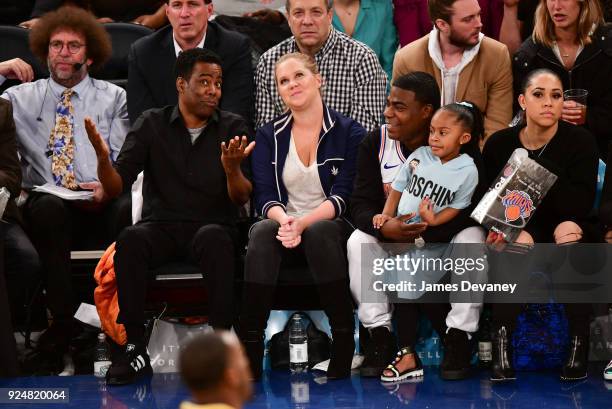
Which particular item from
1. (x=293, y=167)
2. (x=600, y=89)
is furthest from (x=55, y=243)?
(x=600, y=89)

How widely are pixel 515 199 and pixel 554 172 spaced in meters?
0.24

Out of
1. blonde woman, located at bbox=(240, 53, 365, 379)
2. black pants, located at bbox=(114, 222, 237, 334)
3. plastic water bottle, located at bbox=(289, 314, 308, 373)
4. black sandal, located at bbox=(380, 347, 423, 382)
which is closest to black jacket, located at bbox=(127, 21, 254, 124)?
blonde woman, located at bbox=(240, 53, 365, 379)

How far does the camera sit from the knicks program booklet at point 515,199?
4.58 m

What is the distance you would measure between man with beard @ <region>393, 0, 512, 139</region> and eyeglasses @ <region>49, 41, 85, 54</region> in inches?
65.1

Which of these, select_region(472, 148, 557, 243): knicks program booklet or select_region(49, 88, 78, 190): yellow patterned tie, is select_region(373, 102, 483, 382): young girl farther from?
select_region(49, 88, 78, 190): yellow patterned tie

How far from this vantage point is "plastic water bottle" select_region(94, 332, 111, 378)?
4.87 m

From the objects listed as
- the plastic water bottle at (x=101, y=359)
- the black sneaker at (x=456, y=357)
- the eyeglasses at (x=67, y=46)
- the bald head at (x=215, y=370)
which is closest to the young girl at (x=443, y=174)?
the black sneaker at (x=456, y=357)

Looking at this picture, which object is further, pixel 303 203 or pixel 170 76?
pixel 170 76

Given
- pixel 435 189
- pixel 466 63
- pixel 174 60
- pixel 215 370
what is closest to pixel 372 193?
pixel 435 189

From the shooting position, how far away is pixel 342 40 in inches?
223

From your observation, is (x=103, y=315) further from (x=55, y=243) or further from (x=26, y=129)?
(x=26, y=129)

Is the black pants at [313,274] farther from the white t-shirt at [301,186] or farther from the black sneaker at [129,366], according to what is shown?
the black sneaker at [129,366]

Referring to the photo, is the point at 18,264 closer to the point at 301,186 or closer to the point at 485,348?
the point at 301,186

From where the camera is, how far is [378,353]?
184 inches
